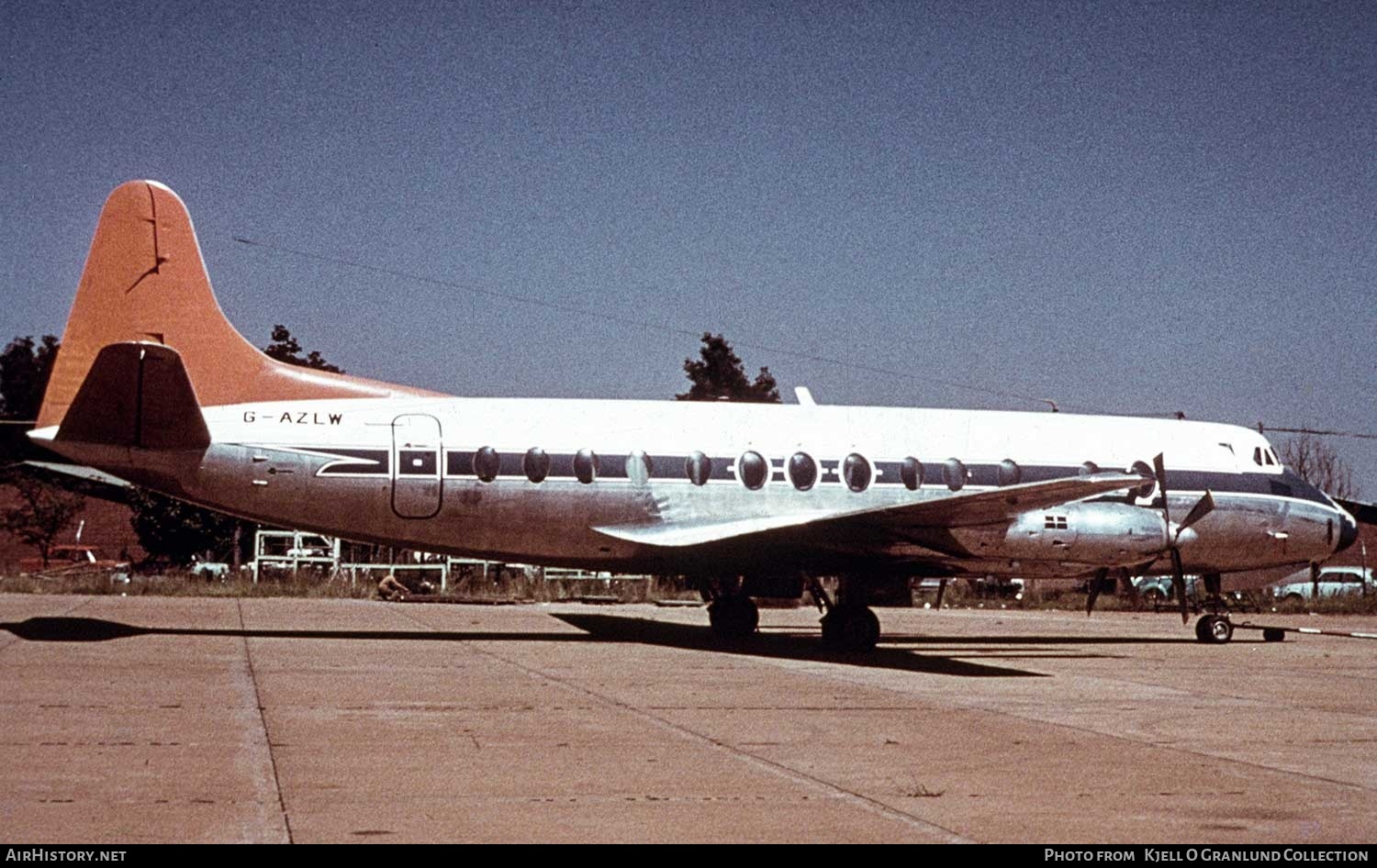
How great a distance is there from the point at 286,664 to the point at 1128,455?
13614 mm

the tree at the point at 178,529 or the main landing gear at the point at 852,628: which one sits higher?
A: the tree at the point at 178,529

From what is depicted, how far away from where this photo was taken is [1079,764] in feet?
30.0

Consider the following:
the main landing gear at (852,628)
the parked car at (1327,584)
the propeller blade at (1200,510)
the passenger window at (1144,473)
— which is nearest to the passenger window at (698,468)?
the main landing gear at (852,628)

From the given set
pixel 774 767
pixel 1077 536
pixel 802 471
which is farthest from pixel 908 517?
pixel 774 767

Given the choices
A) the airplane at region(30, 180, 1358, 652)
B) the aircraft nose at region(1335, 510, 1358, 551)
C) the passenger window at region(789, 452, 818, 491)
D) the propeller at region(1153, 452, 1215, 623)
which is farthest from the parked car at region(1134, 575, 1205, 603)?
the passenger window at region(789, 452, 818, 491)

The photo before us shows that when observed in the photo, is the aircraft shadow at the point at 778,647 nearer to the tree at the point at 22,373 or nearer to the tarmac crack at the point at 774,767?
the tarmac crack at the point at 774,767

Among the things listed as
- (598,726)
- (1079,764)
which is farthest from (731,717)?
(1079,764)

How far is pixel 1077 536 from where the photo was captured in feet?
61.4

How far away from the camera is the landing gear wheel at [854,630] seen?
18750mm

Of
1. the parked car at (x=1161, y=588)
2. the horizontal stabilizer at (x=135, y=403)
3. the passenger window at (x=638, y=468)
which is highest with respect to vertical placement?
the horizontal stabilizer at (x=135, y=403)

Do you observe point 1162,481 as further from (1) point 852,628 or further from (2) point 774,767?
(2) point 774,767

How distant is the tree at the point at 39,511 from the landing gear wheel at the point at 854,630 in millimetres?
42254

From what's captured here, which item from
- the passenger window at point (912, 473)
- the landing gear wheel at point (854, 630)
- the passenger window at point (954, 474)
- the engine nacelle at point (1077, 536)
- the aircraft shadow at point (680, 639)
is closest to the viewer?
the aircraft shadow at point (680, 639)

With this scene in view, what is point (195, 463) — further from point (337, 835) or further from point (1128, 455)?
point (1128, 455)
